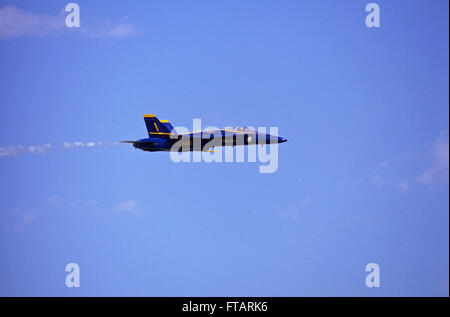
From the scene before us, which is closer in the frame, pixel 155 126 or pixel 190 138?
pixel 190 138

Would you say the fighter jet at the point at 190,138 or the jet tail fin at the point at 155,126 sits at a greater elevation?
the jet tail fin at the point at 155,126

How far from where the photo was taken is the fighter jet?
11494 centimetres

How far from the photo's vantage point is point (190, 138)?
11544 cm

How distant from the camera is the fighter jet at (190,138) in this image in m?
115

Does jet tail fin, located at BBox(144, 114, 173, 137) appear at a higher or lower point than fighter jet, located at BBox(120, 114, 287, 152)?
higher

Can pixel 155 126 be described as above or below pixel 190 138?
above

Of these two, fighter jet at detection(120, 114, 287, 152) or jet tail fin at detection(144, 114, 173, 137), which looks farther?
jet tail fin at detection(144, 114, 173, 137)

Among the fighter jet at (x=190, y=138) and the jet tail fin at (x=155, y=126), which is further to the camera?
the jet tail fin at (x=155, y=126)
